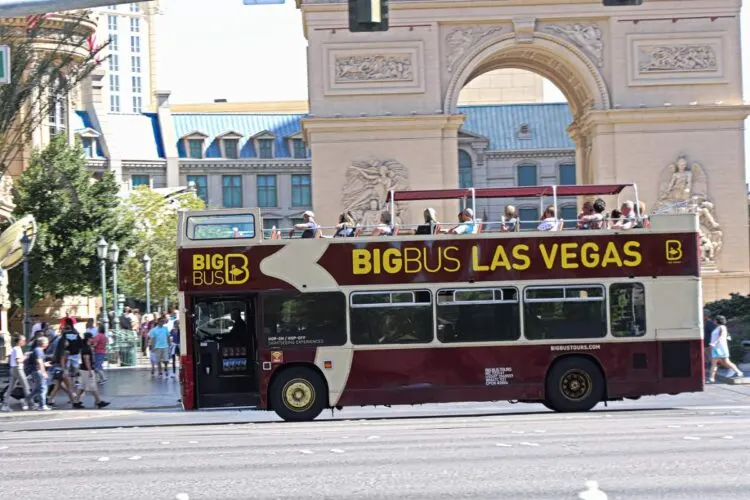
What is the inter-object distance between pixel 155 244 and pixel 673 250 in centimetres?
5935

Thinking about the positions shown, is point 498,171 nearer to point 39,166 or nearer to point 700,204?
point 39,166

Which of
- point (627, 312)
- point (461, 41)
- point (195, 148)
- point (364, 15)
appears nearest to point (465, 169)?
point (195, 148)

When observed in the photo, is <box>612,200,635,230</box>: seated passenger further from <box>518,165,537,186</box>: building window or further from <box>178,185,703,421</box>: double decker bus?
<box>518,165,537,186</box>: building window

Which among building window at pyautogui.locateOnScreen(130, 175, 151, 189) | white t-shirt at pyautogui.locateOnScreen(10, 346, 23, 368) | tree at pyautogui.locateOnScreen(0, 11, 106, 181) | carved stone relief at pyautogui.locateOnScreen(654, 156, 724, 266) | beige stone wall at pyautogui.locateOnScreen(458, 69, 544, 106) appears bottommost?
white t-shirt at pyautogui.locateOnScreen(10, 346, 23, 368)

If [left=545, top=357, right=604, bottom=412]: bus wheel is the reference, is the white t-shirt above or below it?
above

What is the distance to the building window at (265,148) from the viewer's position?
10844 cm

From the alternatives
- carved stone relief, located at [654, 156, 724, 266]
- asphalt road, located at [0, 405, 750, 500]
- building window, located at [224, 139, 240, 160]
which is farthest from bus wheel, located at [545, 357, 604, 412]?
building window, located at [224, 139, 240, 160]

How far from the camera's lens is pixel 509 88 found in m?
107

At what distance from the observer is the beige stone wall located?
10562cm

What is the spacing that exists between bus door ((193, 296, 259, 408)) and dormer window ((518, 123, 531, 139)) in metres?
80.2

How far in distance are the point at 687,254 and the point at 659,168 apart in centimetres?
2151

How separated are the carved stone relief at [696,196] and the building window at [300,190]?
64.1m

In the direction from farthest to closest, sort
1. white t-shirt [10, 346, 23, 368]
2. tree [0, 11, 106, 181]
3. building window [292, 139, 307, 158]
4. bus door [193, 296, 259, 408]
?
1. building window [292, 139, 307, 158]
2. tree [0, 11, 106, 181]
3. white t-shirt [10, 346, 23, 368]
4. bus door [193, 296, 259, 408]

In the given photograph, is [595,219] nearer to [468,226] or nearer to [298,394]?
[468,226]
